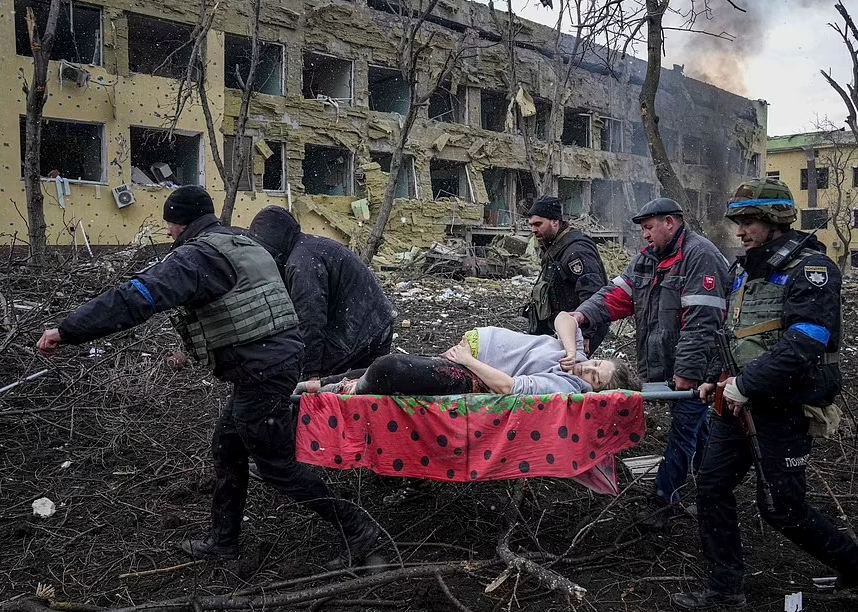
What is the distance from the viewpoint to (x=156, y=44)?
60.6 feet

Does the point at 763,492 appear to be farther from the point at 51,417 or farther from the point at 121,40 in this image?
the point at 121,40

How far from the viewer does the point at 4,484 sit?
173 inches

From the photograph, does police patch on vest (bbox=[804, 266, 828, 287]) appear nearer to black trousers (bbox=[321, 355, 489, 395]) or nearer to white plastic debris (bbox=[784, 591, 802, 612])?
white plastic debris (bbox=[784, 591, 802, 612])

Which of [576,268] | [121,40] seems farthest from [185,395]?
[121,40]

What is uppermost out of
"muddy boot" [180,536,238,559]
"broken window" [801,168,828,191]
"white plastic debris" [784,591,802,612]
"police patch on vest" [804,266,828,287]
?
"broken window" [801,168,828,191]

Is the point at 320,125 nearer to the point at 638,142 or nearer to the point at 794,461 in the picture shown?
the point at 638,142

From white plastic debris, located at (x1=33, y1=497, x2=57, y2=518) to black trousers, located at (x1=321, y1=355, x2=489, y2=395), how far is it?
6.85 feet

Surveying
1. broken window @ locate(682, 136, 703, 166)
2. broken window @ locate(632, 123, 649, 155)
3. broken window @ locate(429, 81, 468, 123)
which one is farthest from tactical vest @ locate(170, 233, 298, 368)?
broken window @ locate(682, 136, 703, 166)

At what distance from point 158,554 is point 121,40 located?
15.9 m

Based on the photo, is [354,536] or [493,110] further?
[493,110]

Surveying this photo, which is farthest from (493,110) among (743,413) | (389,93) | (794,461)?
(794,461)

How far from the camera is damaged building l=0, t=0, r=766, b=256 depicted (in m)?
16.0

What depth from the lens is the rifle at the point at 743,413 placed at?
2797 mm

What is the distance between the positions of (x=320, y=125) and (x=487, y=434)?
17.8m
